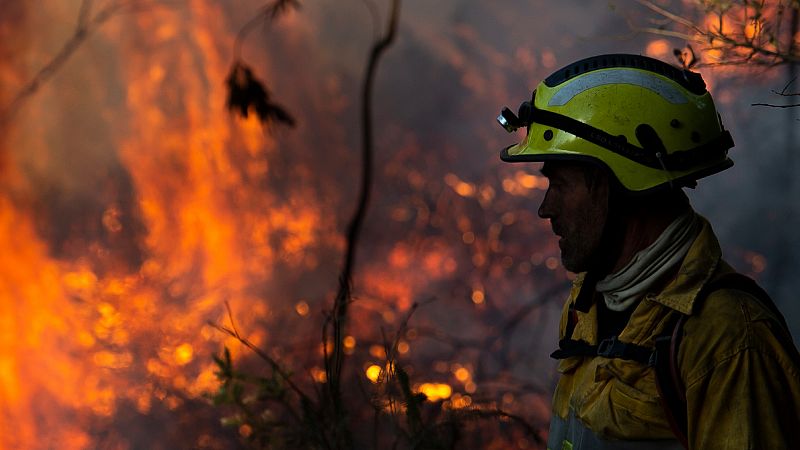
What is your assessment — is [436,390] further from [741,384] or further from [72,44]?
[741,384]

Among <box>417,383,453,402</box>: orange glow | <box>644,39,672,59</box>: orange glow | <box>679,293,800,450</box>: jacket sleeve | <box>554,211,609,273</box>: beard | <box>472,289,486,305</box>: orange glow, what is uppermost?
<box>644,39,672,59</box>: orange glow

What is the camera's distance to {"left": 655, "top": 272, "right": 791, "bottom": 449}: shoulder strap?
5.93 ft

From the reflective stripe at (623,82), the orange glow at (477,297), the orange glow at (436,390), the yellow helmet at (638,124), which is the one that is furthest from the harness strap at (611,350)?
the orange glow at (477,297)

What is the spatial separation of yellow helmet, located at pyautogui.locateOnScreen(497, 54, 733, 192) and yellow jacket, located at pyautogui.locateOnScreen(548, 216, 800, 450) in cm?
19

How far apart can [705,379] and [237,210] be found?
21.9 ft

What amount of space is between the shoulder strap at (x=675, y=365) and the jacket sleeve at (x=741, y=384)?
26mm

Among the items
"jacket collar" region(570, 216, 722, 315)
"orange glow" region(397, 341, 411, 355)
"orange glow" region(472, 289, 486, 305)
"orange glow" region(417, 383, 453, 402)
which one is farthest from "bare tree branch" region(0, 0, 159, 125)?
"jacket collar" region(570, 216, 722, 315)

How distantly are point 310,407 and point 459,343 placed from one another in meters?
4.74

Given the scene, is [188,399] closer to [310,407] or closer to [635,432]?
[310,407]

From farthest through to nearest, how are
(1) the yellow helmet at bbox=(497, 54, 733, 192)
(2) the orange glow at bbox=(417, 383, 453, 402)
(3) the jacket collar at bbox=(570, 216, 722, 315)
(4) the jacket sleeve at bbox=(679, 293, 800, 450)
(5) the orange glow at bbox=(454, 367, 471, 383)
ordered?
(5) the orange glow at bbox=(454, 367, 471, 383), (2) the orange glow at bbox=(417, 383, 453, 402), (1) the yellow helmet at bbox=(497, 54, 733, 192), (3) the jacket collar at bbox=(570, 216, 722, 315), (4) the jacket sleeve at bbox=(679, 293, 800, 450)

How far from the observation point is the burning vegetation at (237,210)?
761 cm

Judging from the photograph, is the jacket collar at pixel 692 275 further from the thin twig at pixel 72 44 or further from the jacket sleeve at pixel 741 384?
the thin twig at pixel 72 44

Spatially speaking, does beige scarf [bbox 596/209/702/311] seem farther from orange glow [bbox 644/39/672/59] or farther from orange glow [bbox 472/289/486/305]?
orange glow [bbox 472/289/486/305]

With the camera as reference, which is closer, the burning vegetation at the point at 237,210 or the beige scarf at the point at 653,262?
the beige scarf at the point at 653,262
